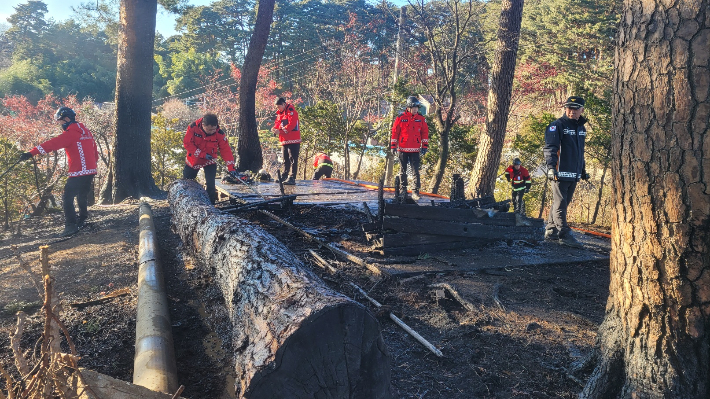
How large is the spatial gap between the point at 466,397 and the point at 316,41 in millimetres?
29677

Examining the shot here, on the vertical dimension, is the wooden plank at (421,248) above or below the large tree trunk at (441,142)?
below

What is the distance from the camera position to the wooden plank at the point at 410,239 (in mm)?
4930

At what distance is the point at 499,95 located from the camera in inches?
365

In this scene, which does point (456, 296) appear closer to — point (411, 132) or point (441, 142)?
point (411, 132)

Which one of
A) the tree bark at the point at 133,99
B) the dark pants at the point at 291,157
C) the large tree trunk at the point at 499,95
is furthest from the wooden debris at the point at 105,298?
the large tree trunk at the point at 499,95

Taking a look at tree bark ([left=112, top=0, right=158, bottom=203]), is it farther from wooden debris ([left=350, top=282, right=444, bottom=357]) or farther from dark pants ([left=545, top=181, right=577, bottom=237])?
dark pants ([left=545, top=181, right=577, bottom=237])

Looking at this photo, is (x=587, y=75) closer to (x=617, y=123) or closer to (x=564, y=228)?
(x=564, y=228)

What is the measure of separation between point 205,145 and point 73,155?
1.99 m

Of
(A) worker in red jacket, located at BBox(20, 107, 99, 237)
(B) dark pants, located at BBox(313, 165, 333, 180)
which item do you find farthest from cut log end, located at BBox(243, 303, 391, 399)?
(B) dark pants, located at BBox(313, 165, 333, 180)

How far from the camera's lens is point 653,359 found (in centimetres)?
204

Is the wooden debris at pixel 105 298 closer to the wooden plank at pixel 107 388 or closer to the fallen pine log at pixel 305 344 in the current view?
the fallen pine log at pixel 305 344

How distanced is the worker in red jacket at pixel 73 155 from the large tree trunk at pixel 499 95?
24.5 ft

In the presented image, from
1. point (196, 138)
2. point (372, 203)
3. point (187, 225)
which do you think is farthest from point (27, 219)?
point (372, 203)

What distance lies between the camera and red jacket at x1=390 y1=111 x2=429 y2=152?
7.98 m
